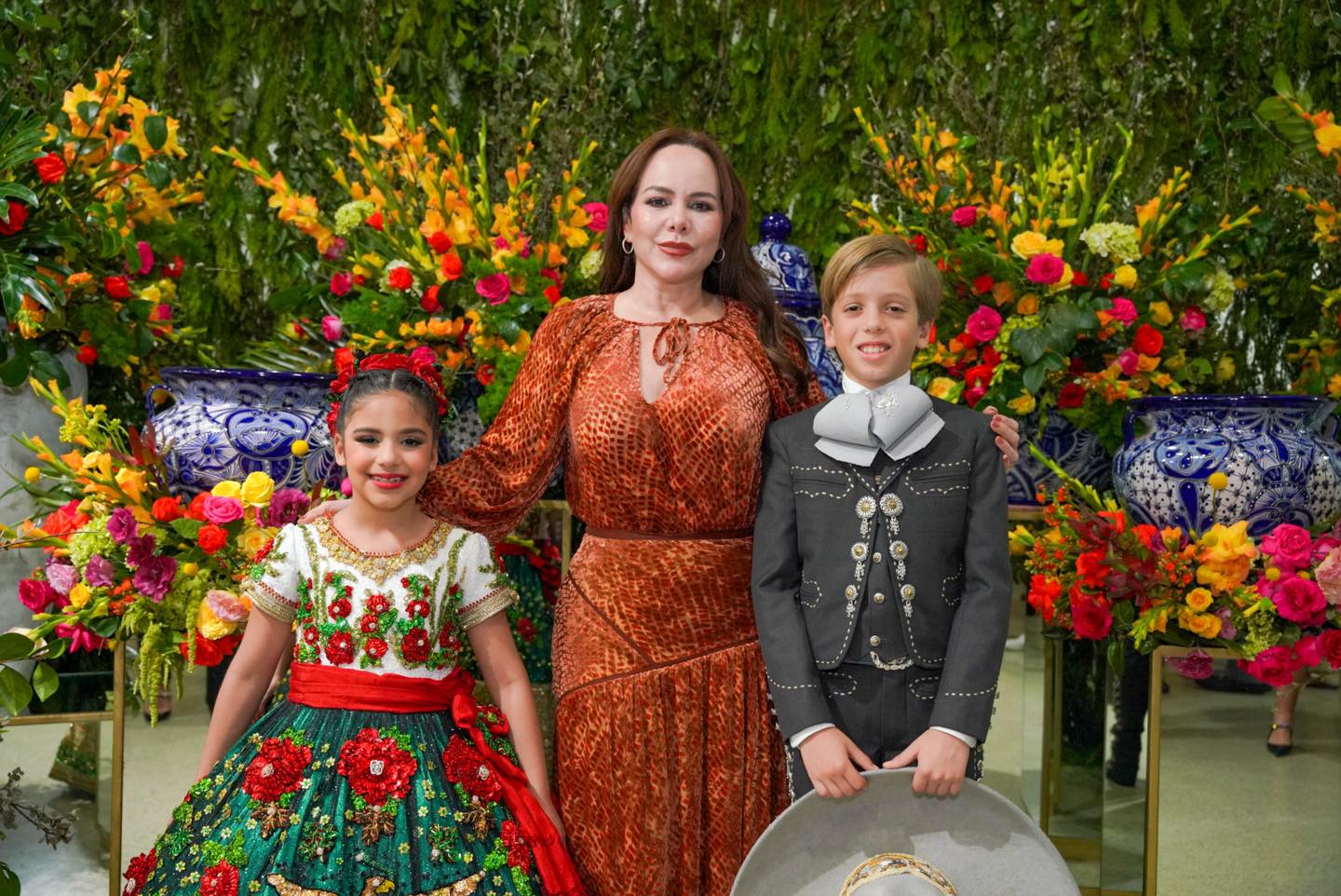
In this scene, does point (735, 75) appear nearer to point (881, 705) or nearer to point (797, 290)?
point (797, 290)

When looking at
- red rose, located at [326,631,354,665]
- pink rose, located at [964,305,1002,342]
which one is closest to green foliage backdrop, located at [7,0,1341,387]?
pink rose, located at [964,305,1002,342]

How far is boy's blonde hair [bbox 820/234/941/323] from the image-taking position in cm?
193

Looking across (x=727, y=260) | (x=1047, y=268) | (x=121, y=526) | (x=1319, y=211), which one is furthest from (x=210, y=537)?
(x=1319, y=211)

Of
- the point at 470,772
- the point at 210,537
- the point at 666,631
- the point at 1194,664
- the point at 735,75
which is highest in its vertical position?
the point at 735,75

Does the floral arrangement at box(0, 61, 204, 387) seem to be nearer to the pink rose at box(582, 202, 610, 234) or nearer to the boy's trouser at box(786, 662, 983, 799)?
the pink rose at box(582, 202, 610, 234)

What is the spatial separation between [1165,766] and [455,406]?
168 centimetres

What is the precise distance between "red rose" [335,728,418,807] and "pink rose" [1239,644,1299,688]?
4.85 feet

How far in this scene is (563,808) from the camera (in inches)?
84.4

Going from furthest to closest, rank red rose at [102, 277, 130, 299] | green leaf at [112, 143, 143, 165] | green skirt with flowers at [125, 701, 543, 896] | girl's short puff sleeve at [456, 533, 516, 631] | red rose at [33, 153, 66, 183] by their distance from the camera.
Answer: red rose at [102, 277, 130, 299], green leaf at [112, 143, 143, 165], red rose at [33, 153, 66, 183], girl's short puff sleeve at [456, 533, 516, 631], green skirt with flowers at [125, 701, 543, 896]

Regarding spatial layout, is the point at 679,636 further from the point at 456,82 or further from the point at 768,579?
the point at 456,82

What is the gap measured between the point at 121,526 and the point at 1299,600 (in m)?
2.05

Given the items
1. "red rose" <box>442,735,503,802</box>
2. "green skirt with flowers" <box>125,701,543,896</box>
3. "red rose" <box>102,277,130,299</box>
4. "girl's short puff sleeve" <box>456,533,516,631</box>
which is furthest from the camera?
"red rose" <box>102,277,130,299</box>

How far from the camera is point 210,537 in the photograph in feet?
7.57

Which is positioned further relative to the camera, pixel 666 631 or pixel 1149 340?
pixel 1149 340
